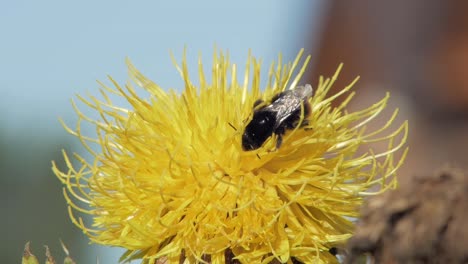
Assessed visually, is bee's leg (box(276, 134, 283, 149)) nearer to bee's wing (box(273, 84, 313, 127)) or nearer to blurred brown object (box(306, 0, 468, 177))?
bee's wing (box(273, 84, 313, 127))

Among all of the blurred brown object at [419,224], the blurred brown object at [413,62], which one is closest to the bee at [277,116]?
the blurred brown object at [419,224]

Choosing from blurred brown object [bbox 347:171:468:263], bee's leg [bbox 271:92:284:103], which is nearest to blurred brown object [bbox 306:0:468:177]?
bee's leg [bbox 271:92:284:103]

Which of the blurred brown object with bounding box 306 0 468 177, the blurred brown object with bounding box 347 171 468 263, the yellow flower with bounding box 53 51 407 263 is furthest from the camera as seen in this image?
the blurred brown object with bounding box 306 0 468 177

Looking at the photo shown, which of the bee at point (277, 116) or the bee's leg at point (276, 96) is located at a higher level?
the bee's leg at point (276, 96)

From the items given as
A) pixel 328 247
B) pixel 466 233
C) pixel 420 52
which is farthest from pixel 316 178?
pixel 420 52

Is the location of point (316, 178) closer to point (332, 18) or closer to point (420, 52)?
point (420, 52)

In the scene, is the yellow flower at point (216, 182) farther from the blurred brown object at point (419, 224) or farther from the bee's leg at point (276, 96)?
the blurred brown object at point (419, 224)
